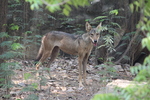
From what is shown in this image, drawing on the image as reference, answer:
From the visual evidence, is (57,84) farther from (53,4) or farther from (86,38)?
(53,4)

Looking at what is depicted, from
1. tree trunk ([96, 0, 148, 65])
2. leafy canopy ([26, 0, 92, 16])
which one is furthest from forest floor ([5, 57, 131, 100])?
leafy canopy ([26, 0, 92, 16])

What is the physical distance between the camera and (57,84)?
8.26 m

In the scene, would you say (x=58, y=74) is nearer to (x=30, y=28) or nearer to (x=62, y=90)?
(x=62, y=90)

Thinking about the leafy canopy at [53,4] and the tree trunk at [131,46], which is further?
the tree trunk at [131,46]

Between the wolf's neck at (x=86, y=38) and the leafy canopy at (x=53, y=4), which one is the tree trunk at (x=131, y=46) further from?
the leafy canopy at (x=53, y=4)

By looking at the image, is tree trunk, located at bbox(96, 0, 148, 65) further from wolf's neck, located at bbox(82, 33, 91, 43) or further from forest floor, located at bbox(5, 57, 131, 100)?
wolf's neck, located at bbox(82, 33, 91, 43)

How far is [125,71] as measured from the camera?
10.9 m

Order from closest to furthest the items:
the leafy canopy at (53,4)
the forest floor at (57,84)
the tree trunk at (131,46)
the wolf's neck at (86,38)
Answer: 1. the leafy canopy at (53,4)
2. the forest floor at (57,84)
3. the wolf's neck at (86,38)
4. the tree trunk at (131,46)

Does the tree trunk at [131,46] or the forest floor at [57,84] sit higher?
the tree trunk at [131,46]

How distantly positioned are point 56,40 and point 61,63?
3.00 meters

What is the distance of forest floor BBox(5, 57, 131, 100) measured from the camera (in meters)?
6.07

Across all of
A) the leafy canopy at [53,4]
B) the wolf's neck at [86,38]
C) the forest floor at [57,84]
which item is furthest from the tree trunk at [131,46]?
the leafy canopy at [53,4]

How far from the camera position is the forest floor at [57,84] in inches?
239

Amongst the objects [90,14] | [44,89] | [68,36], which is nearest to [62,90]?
[44,89]
